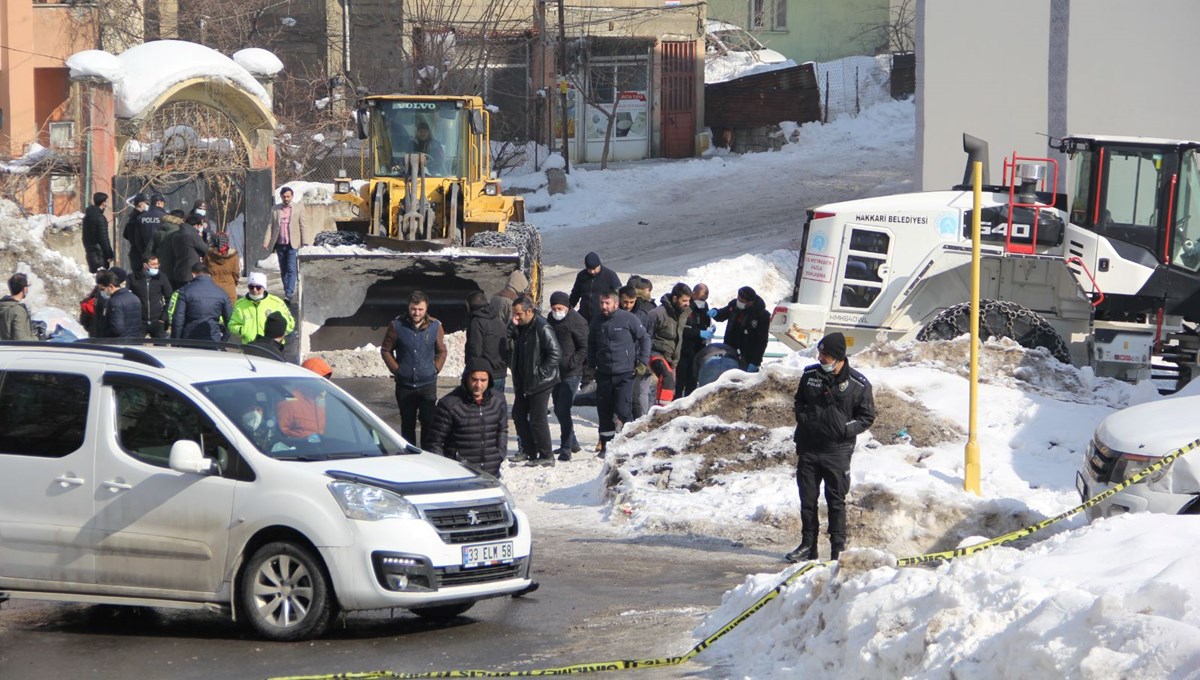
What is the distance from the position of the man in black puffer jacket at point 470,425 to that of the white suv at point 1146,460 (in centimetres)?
413

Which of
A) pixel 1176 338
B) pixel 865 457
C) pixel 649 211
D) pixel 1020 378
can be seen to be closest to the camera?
pixel 865 457

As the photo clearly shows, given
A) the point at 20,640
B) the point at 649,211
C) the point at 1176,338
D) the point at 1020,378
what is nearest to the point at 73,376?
the point at 20,640

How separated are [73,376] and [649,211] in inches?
1033

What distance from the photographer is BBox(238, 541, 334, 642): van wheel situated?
312 inches

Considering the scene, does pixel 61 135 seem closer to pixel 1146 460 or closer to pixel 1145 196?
pixel 1145 196

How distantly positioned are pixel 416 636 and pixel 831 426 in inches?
127

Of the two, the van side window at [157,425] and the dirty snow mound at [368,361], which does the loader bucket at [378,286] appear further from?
the van side window at [157,425]

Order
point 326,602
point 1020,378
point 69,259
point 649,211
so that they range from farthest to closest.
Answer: point 649,211 → point 69,259 → point 1020,378 → point 326,602

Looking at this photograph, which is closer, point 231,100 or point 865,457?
point 865,457

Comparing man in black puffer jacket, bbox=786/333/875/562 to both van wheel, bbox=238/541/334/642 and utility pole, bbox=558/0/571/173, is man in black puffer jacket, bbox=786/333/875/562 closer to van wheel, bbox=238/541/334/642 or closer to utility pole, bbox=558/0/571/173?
van wheel, bbox=238/541/334/642

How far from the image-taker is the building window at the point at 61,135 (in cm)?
2470

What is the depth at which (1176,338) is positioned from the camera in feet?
54.6

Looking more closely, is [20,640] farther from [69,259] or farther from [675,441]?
[69,259]

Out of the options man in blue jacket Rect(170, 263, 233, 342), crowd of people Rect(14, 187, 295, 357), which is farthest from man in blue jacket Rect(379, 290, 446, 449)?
man in blue jacket Rect(170, 263, 233, 342)
